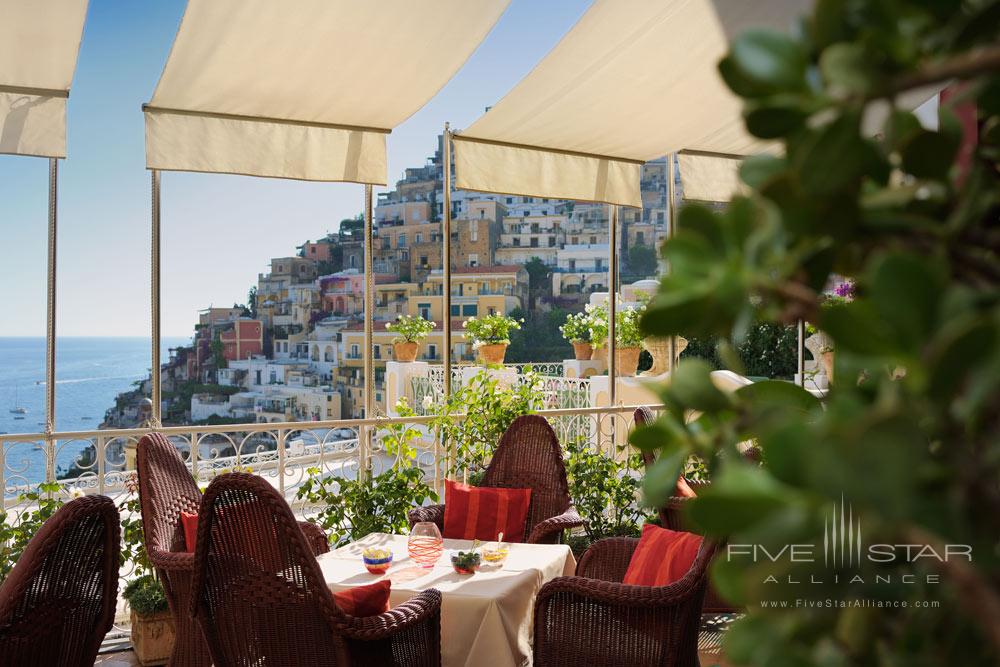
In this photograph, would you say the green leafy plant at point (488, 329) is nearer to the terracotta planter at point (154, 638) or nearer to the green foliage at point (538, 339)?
the terracotta planter at point (154, 638)

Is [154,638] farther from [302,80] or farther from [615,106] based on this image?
[615,106]

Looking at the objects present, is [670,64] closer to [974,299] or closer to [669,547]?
[669,547]

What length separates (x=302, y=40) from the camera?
3826 mm

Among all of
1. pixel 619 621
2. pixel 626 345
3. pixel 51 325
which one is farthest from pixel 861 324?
pixel 626 345

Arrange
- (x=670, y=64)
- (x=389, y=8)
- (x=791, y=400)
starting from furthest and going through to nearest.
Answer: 1. (x=670, y=64)
2. (x=389, y=8)
3. (x=791, y=400)

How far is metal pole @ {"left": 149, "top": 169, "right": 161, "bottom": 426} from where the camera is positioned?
170 inches

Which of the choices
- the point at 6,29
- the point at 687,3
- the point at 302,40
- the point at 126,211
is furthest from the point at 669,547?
the point at 126,211

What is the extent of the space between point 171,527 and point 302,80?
2266 millimetres

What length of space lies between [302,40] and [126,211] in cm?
3002

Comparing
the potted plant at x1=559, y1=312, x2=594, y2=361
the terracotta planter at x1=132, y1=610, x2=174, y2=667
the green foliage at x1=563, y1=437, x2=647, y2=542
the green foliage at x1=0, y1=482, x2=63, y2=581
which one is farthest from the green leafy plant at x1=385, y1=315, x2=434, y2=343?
the terracotta planter at x1=132, y1=610, x2=174, y2=667

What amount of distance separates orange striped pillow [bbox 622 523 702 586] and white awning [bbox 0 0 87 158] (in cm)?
314

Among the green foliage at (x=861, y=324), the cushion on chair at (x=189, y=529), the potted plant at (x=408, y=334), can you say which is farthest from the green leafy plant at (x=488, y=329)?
the green foliage at (x=861, y=324)

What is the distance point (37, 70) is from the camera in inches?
149

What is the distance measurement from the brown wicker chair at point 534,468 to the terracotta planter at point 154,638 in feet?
5.70
